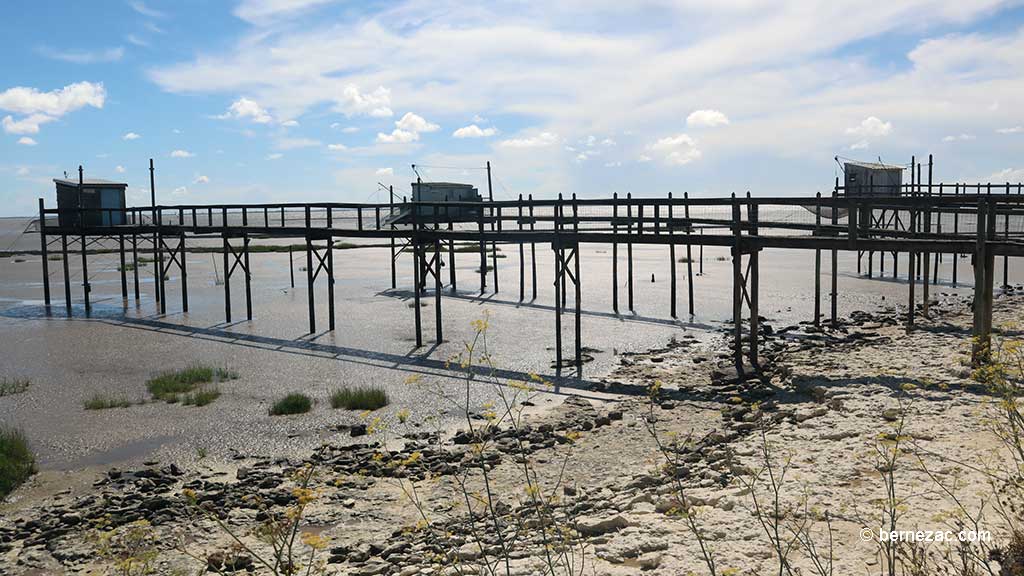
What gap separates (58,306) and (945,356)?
29.6 metres

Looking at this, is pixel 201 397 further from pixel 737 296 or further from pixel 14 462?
pixel 737 296

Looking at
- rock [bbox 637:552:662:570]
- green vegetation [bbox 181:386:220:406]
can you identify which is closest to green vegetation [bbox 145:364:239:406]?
green vegetation [bbox 181:386:220:406]

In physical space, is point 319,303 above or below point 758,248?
below

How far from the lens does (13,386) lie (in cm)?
1628

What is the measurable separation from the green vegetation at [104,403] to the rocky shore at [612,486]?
13.1 ft

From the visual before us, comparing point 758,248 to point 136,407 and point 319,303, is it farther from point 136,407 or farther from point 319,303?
point 319,303

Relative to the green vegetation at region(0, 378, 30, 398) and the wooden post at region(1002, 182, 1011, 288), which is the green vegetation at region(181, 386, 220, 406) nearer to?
the green vegetation at region(0, 378, 30, 398)

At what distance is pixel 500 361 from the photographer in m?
17.9

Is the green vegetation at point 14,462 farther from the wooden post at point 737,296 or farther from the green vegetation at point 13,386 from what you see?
the wooden post at point 737,296

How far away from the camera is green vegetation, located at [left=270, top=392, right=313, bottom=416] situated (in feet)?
46.2

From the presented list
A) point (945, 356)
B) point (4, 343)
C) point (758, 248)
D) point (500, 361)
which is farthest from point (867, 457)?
point (4, 343)

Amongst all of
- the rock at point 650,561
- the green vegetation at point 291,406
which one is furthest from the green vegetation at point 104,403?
the rock at point 650,561

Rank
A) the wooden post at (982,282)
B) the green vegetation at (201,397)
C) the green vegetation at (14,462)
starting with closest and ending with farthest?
the green vegetation at (14,462) → the wooden post at (982,282) → the green vegetation at (201,397)

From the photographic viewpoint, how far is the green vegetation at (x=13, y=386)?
1592 cm
